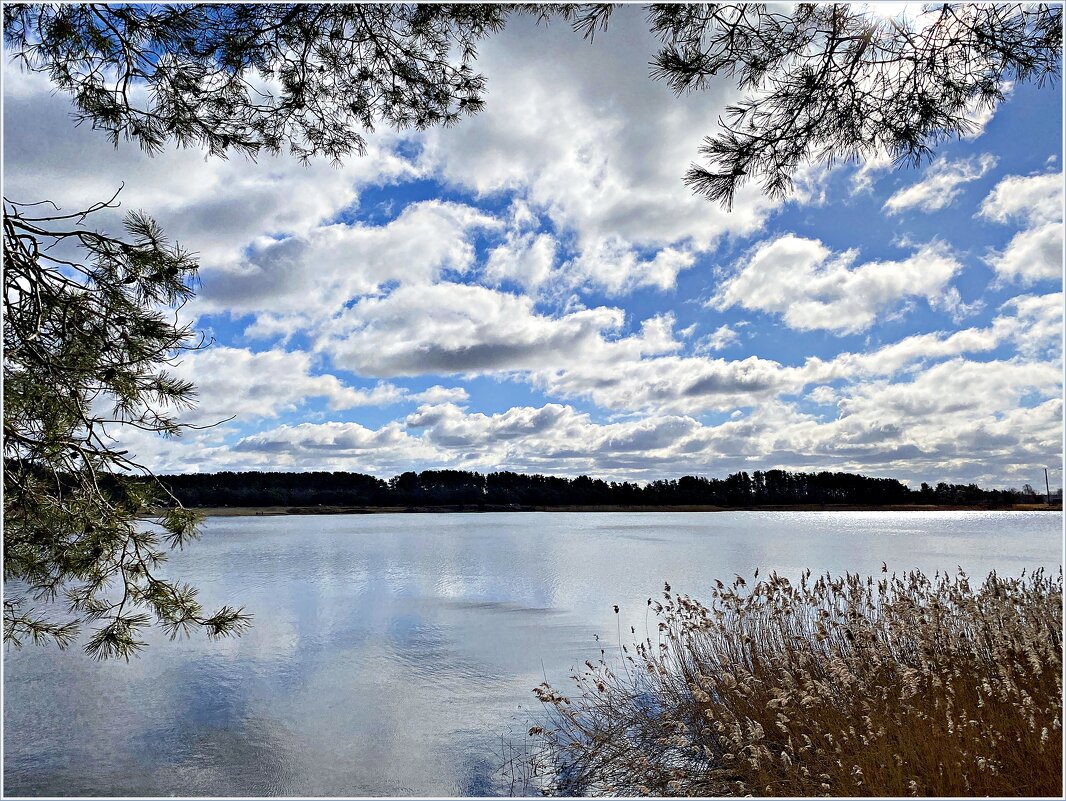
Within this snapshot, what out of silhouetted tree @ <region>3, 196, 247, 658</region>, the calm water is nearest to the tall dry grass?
the calm water

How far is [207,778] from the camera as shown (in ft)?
17.3

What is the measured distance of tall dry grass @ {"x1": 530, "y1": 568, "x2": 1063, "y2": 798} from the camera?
3494mm

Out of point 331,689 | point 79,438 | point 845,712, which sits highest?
point 79,438

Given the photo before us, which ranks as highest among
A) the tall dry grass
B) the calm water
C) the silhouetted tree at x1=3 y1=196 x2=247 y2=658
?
the silhouetted tree at x1=3 y1=196 x2=247 y2=658

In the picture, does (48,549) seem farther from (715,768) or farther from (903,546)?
(903,546)

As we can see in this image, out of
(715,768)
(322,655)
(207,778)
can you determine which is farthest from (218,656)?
(715,768)

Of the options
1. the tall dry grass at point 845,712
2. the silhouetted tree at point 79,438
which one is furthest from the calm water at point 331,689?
the silhouetted tree at point 79,438

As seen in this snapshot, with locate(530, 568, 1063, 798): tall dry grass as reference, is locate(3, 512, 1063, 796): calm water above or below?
below

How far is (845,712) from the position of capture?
443cm

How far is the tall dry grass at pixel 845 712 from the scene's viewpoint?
3.49m

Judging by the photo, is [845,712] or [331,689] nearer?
[845,712]

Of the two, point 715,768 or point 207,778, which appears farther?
point 207,778

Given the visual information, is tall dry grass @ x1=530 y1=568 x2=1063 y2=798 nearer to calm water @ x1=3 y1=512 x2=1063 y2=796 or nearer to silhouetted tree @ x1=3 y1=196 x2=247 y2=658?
calm water @ x1=3 y1=512 x2=1063 y2=796

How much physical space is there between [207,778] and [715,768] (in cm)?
413
